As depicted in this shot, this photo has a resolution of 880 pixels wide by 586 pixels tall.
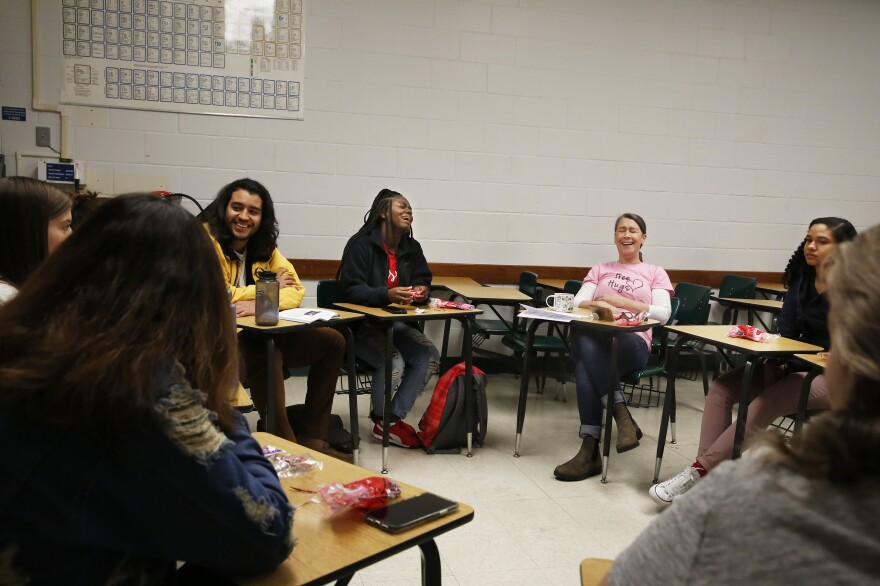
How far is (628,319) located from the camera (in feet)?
10.5

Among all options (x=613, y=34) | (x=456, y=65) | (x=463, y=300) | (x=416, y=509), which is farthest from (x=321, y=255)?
(x=416, y=509)

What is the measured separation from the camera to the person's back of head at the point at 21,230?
185 centimetres

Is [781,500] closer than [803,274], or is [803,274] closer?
[781,500]

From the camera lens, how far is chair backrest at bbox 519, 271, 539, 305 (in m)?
4.60

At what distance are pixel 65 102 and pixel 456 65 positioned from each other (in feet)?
8.17

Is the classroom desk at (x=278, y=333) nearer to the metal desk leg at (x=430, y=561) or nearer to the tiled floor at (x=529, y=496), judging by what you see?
the tiled floor at (x=529, y=496)

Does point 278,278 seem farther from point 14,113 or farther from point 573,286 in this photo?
point 14,113

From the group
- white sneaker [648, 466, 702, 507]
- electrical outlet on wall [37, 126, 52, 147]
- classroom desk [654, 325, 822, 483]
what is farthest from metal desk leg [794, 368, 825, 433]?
electrical outlet on wall [37, 126, 52, 147]

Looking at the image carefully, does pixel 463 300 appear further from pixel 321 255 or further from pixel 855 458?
pixel 855 458

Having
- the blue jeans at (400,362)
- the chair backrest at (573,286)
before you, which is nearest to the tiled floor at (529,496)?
the blue jeans at (400,362)

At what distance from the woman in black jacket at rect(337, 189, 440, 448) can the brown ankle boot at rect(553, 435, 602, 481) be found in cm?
74

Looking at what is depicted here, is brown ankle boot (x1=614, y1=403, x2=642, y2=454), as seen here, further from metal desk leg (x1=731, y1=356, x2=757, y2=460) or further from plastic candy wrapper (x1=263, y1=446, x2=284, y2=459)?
plastic candy wrapper (x1=263, y1=446, x2=284, y2=459)

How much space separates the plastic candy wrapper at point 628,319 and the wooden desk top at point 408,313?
674 millimetres

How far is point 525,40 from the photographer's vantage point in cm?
489
